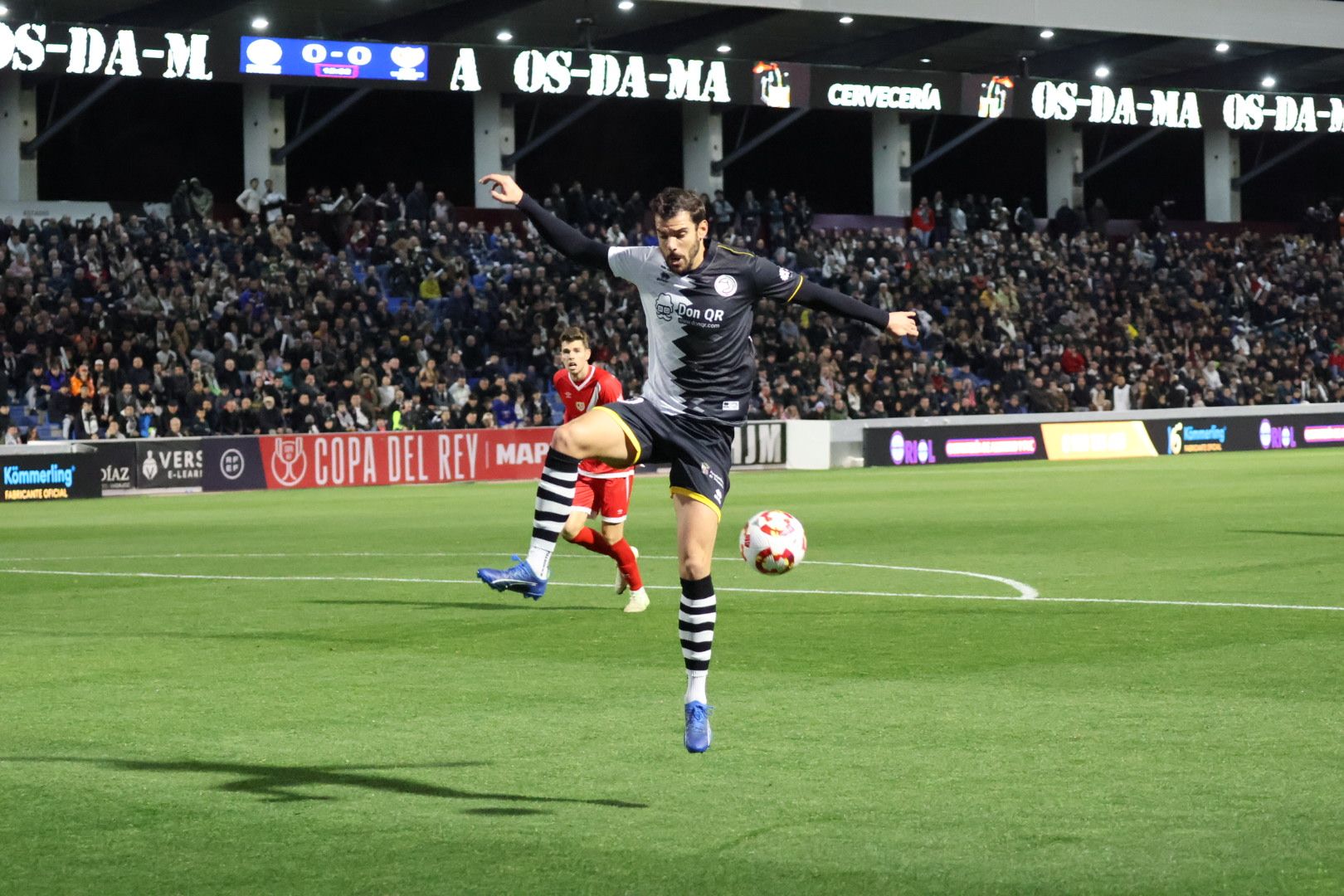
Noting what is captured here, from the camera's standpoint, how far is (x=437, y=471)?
117 ft

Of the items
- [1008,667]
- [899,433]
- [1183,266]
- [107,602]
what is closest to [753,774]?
[1008,667]

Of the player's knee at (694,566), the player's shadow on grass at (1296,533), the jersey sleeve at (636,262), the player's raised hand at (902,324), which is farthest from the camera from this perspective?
the player's shadow on grass at (1296,533)

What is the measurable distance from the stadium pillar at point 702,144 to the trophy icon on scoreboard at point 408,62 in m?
10.8

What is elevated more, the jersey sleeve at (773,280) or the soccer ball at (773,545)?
the jersey sleeve at (773,280)

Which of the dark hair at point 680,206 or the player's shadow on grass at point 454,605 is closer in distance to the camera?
the dark hair at point 680,206

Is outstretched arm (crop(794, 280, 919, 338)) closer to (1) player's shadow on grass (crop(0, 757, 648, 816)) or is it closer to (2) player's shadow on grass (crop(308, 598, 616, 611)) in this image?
(1) player's shadow on grass (crop(0, 757, 648, 816))

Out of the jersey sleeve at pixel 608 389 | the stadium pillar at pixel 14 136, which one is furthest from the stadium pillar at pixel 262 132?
the jersey sleeve at pixel 608 389

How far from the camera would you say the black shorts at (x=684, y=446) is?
8328 millimetres

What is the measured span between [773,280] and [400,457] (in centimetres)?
2728

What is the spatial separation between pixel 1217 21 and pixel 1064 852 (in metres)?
50.5

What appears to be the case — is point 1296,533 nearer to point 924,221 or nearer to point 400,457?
point 400,457

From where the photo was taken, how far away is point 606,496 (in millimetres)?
14305

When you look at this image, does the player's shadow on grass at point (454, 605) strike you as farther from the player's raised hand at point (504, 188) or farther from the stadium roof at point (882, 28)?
the stadium roof at point (882, 28)

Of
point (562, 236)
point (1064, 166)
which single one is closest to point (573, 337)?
point (562, 236)
